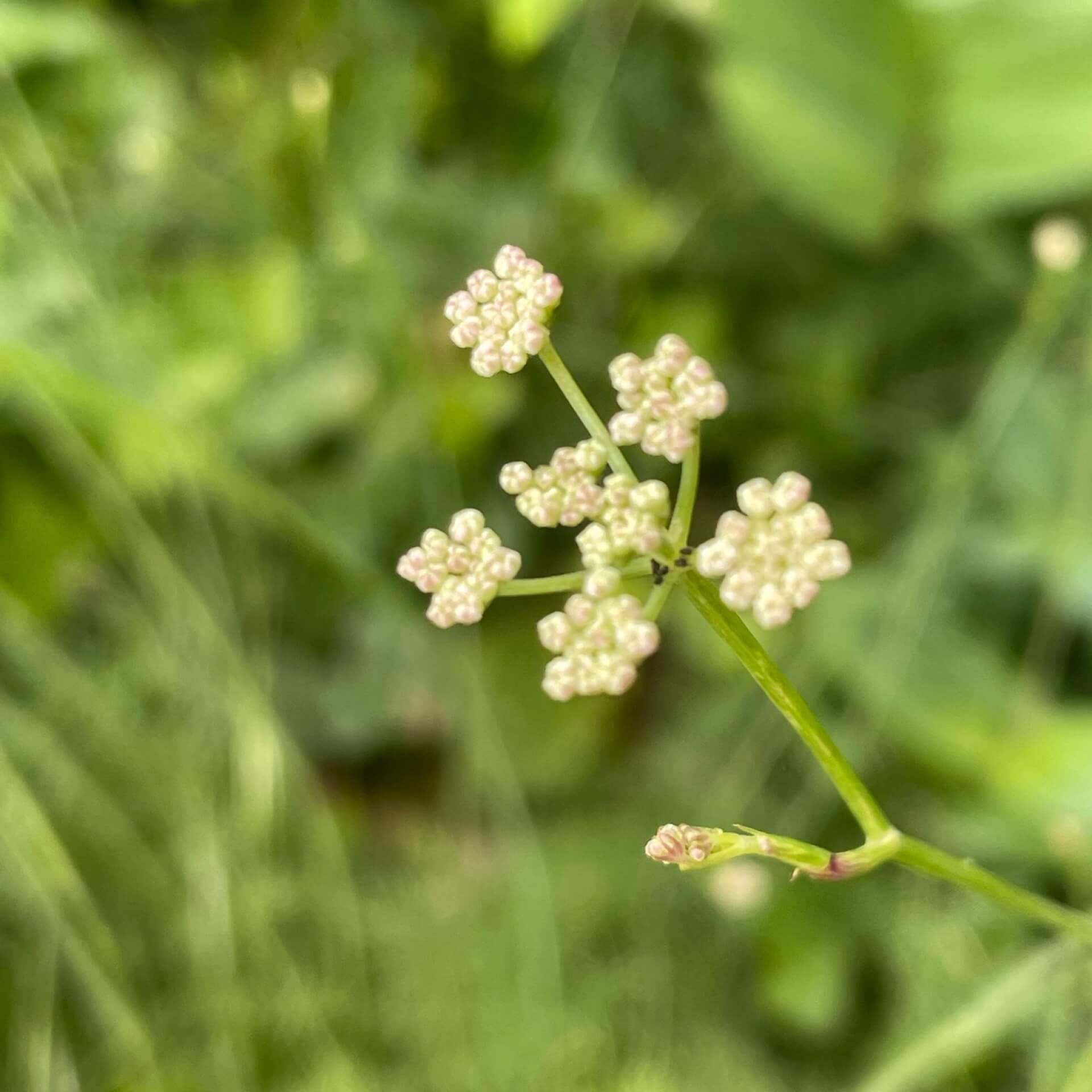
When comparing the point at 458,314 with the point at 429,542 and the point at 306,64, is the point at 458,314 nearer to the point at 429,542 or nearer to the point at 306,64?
the point at 429,542

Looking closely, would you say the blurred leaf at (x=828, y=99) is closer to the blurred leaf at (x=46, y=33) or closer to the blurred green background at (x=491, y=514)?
the blurred green background at (x=491, y=514)

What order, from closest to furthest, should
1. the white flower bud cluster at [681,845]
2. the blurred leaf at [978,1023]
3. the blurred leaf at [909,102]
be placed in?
the white flower bud cluster at [681,845] < the blurred leaf at [978,1023] < the blurred leaf at [909,102]

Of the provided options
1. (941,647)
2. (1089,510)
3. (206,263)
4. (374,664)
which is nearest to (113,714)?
→ (374,664)

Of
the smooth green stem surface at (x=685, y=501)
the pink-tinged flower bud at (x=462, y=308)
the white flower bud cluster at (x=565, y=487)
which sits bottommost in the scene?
the smooth green stem surface at (x=685, y=501)

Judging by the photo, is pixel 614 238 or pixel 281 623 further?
pixel 281 623

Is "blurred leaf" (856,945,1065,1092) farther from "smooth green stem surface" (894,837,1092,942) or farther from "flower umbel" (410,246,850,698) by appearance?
"flower umbel" (410,246,850,698)

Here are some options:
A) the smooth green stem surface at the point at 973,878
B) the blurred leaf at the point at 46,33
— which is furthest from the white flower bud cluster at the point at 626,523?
the blurred leaf at the point at 46,33

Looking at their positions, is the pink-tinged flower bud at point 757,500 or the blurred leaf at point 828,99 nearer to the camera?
the pink-tinged flower bud at point 757,500

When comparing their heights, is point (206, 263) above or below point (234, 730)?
above
